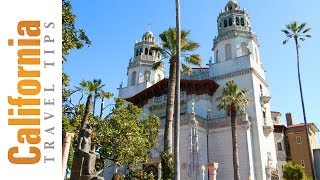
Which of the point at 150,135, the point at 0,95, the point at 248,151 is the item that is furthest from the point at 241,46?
the point at 0,95

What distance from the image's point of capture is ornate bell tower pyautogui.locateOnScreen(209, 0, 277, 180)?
1623 inches

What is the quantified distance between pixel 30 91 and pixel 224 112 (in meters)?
38.5

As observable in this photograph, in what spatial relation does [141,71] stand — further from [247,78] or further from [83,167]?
[83,167]

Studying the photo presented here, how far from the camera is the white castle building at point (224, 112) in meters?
40.8

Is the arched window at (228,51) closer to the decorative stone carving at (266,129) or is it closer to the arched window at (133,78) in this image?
the decorative stone carving at (266,129)

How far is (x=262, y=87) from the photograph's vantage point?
48.0 meters

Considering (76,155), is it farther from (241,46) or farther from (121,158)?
(241,46)

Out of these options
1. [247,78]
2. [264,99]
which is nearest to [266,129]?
[264,99]

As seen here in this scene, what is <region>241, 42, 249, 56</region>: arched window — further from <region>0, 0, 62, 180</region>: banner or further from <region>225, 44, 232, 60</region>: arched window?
<region>0, 0, 62, 180</region>: banner

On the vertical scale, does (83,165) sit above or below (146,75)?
below

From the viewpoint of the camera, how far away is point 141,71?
57.2 meters

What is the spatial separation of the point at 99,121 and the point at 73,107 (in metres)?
3.74

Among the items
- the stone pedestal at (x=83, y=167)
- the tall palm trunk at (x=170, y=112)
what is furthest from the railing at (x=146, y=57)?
the stone pedestal at (x=83, y=167)

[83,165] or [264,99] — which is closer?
[83,165]
